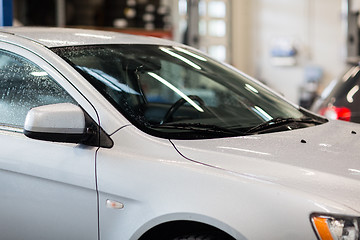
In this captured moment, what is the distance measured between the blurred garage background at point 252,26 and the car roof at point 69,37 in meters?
9.56

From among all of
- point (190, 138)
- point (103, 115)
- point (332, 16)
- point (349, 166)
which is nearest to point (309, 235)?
point (349, 166)

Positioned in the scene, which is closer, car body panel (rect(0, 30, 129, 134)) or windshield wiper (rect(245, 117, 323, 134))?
car body panel (rect(0, 30, 129, 134))

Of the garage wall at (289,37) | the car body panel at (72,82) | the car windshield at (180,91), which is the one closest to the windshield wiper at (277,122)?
the car windshield at (180,91)

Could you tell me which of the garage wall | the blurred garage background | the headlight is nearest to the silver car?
the headlight

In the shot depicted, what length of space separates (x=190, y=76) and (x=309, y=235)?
186 cm

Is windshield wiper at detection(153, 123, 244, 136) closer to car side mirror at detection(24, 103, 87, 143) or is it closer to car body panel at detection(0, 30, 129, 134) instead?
car body panel at detection(0, 30, 129, 134)

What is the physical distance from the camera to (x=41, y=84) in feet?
9.51

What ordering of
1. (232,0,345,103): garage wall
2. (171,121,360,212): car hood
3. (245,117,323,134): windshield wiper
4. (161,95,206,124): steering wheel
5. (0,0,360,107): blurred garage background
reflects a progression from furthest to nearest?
(232,0,345,103): garage wall
(0,0,360,107): blurred garage background
(161,95,206,124): steering wheel
(245,117,323,134): windshield wiper
(171,121,360,212): car hood

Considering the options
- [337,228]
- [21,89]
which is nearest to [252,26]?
[21,89]

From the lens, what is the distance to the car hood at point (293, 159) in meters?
2.24

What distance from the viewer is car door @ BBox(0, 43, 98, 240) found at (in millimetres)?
2578

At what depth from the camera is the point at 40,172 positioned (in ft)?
8.75

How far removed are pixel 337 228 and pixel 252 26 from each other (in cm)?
1525

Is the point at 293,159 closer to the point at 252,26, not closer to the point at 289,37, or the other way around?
the point at 289,37
